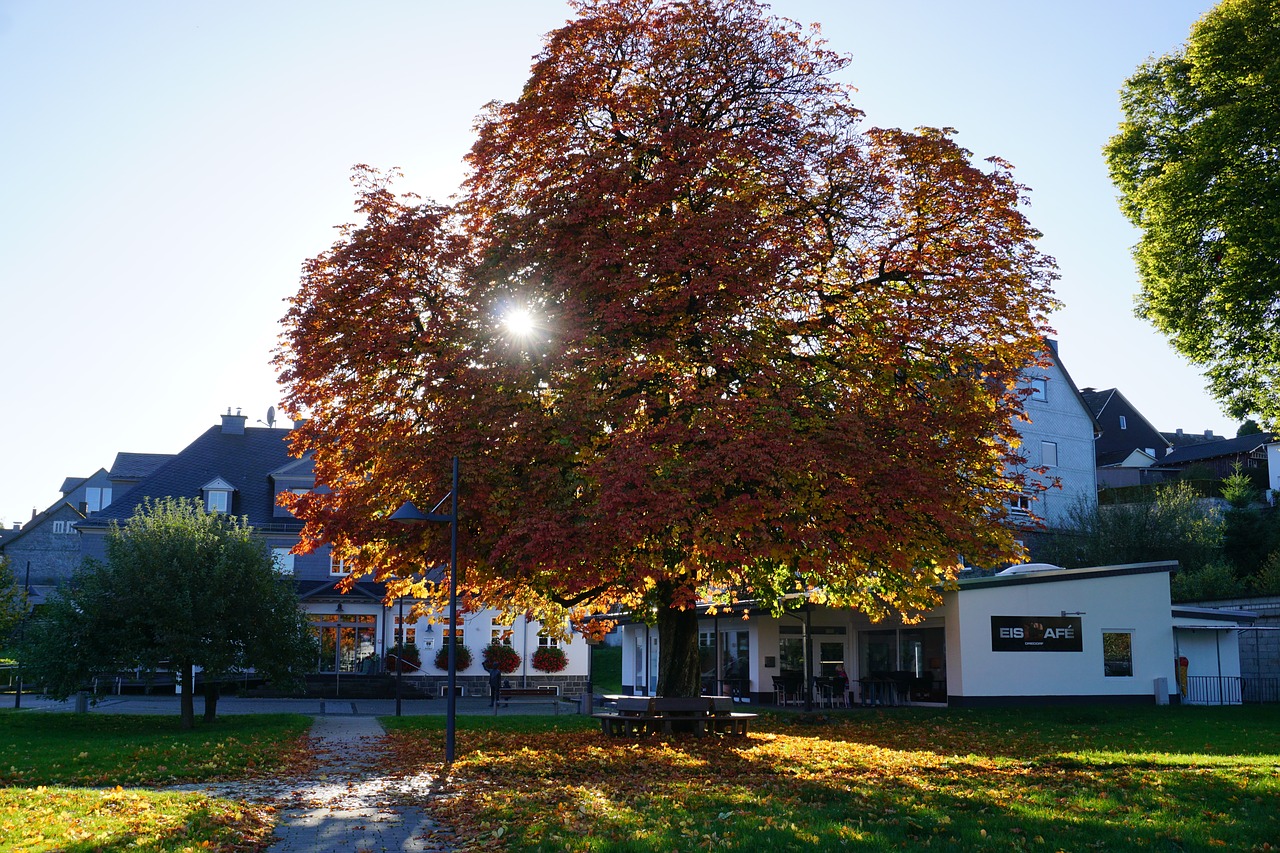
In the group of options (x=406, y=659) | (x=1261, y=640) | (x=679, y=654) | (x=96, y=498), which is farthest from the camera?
(x=96, y=498)

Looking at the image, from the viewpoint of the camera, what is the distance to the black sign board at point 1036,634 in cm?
3166

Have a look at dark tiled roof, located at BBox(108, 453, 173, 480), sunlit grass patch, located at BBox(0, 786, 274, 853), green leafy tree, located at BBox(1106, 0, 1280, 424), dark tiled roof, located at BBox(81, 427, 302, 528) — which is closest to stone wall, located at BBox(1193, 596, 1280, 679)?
green leafy tree, located at BBox(1106, 0, 1280, 424)

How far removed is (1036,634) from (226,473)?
1483 inches

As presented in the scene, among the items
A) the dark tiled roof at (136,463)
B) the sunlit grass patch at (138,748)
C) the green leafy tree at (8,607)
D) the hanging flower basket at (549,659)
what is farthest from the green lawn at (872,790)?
the dark tiled roof at (136,463)

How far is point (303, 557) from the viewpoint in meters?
50.4

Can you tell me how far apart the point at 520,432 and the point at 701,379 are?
3299 mm

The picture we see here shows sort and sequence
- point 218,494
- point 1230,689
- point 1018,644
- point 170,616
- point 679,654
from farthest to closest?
point 218,494, point 1230,689, point 1018,644, point 170,616, point 679,654

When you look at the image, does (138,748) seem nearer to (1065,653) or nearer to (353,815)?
(353,815)

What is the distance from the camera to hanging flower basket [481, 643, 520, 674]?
155ft

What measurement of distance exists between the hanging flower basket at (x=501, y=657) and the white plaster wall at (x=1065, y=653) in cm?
2128

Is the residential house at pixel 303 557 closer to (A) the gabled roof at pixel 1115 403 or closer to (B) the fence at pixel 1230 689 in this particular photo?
(B) the fence at pixel 1230 689

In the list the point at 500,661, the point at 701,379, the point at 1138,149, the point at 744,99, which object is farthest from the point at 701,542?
the point at 500,661

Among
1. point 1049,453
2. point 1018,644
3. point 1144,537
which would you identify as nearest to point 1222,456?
point 1049,453

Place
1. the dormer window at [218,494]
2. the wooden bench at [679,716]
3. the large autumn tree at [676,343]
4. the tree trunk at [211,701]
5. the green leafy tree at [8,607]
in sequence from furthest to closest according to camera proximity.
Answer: the dormer window at [218,494]
the green leafy tree at [8,607]
the tree trunk at [211,701]
the wooden bench at [679,716]
the large autumn tree at [676,343]
